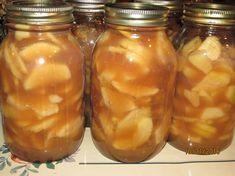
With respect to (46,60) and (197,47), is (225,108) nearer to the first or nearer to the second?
(197,47)

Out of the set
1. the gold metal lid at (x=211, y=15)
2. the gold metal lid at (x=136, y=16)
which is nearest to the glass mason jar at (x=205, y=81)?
the gold metal lid at (x=211, y=15)

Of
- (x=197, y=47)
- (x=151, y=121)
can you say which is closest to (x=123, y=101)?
(x=151, y=121)

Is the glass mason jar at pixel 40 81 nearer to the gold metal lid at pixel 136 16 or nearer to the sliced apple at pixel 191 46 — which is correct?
the gold metal lid at pixel 136 16

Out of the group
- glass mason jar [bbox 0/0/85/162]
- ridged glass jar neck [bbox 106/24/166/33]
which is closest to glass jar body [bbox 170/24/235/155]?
ridged glass jar neck [bbox 106/24/166/33]

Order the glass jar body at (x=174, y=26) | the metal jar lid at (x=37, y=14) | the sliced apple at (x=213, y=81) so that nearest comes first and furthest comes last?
the metal jar lid at (x=37, y=14) < the sliced apple at (x=213, y=81) < the glass jar body at (x=174, y=26)

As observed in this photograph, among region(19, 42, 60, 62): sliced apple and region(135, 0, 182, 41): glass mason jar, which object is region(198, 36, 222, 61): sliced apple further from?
region(19, 42, 60, 62): sliced apple

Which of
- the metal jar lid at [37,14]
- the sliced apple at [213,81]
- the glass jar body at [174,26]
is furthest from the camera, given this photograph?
the glass jar body at [174,26]
